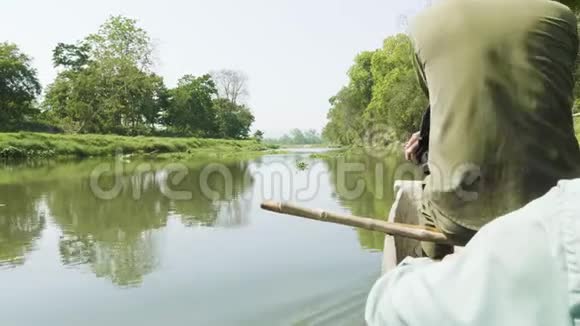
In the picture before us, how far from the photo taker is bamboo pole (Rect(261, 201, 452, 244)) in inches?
114

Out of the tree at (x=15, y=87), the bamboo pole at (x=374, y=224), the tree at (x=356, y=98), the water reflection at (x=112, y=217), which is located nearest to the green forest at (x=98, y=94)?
the tree at (x=15, y=87)

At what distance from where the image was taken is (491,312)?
0.86m

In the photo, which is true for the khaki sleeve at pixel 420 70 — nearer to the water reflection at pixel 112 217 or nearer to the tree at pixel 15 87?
Answer: the water reflection at pixel 112 217

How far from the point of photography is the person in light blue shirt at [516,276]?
81 centimetres

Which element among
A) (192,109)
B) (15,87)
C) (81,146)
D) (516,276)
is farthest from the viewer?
(192,109)

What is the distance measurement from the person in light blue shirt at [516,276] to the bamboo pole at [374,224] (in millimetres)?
1933

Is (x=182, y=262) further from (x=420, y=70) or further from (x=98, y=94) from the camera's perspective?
(x=98, y=94)

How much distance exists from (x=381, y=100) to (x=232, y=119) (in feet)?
117

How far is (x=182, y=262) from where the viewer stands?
736cm

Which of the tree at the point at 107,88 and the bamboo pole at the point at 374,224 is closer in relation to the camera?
the bamboo pole at the point at 374,224

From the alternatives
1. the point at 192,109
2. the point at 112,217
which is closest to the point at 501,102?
the point at 112,217

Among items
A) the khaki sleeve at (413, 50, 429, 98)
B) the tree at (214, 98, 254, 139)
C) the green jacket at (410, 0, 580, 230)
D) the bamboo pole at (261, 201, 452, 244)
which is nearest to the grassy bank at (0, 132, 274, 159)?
the tree at (214, 98, 254, 139)

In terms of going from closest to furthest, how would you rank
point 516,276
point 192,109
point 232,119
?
point 516,276, point 192,109, point 232,119

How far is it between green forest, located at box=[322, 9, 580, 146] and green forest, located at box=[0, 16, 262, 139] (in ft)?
57.7
